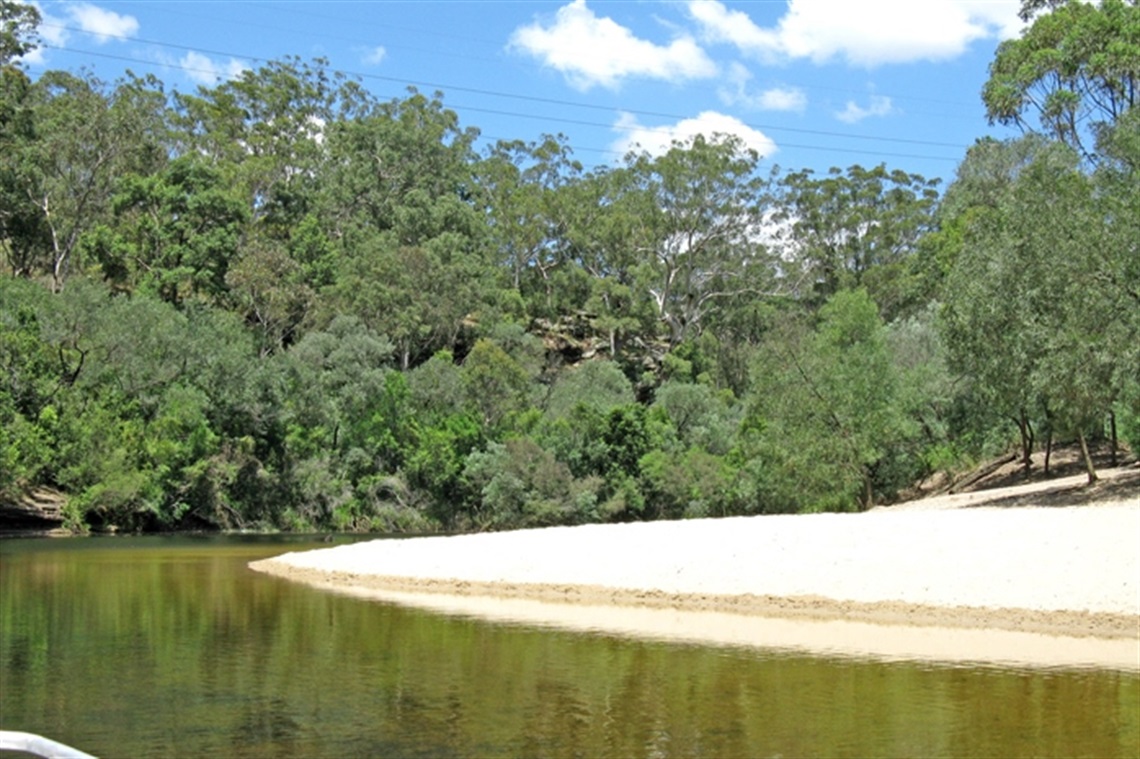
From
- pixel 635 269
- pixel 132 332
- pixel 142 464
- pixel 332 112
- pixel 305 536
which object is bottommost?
pixel 305 536

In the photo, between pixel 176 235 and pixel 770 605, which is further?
pixel 176 235

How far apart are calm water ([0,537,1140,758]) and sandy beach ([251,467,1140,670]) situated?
255cm

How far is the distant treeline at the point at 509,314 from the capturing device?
3575cm

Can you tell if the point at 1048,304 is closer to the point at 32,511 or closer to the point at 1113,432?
the point at 1113,432

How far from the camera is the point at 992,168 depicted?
192 ft

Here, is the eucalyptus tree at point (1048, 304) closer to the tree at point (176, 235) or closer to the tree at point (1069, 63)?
the tree at point (1069, 63)

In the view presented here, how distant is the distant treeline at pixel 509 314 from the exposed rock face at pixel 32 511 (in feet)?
1.88

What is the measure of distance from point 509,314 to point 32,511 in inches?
1366

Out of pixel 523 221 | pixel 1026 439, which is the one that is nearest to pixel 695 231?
pixel 523 221

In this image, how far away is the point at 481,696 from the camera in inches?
637

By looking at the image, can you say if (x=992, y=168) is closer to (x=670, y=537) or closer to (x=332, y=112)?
(x=670, y=537)

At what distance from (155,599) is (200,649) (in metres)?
7.71

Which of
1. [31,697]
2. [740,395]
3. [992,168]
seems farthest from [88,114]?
[31,697]

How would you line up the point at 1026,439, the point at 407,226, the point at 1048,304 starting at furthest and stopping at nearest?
1. the point at 407,226
2. the point at 1026,439
3. the point at 1048,304
